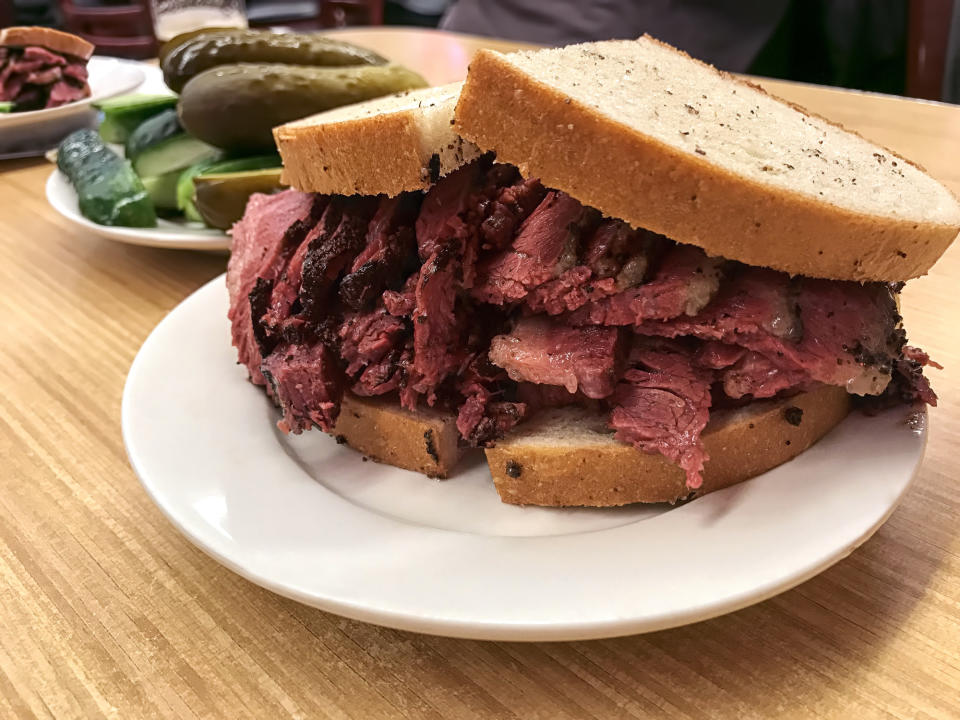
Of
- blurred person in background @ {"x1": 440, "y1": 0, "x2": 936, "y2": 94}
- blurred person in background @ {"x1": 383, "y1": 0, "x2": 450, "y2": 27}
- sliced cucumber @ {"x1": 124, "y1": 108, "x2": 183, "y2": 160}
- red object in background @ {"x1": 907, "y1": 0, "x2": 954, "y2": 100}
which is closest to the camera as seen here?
sliced cucumber @ {"x1": 124, "y1": 108, "x2": 183, "y2": 160}

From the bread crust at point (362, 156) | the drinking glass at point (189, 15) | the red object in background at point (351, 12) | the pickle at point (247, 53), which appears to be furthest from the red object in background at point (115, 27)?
the bread crust at point (362, 156)

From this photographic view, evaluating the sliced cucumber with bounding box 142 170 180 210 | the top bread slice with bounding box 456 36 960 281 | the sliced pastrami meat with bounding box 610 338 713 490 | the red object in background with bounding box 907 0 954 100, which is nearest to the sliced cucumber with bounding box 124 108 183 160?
the sliced cucumber with bounding box 142 170 180 210

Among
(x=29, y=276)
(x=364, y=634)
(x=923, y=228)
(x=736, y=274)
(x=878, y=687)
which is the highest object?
(x=923, y=228)

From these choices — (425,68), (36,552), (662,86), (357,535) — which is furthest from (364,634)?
(425,68)

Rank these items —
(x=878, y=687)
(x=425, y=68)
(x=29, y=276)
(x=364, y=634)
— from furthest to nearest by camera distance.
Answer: (x=425, y=68) → (x=29, y=276) → (x=364, y=634) → (x=878, y=687)

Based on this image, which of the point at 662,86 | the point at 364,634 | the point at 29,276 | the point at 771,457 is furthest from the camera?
the point at 29,276

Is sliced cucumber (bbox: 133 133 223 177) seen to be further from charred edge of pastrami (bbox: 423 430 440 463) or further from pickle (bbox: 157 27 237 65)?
charred edge of pastrami (bbox: 423 430 440 463)

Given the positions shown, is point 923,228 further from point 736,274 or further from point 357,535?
point 357,535
